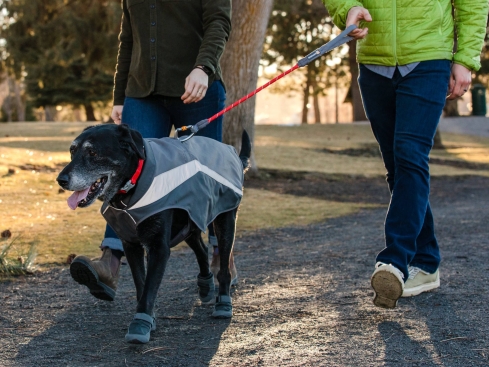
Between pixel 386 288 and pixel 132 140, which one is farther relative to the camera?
pixel 386 288

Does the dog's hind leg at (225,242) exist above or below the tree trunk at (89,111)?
above

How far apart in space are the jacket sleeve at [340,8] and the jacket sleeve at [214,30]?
2.21ft

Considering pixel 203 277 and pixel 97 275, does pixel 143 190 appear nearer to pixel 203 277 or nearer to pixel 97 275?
pixel 97 275

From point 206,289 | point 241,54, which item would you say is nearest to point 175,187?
point 206,289

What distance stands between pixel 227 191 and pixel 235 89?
7.11 meters

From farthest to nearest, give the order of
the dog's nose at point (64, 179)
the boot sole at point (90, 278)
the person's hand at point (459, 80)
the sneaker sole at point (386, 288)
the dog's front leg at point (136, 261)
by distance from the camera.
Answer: the person's hand at point (459, 80) < the boot sole at point (90, 278) < the dog's front leg at point (136, 261) < the sneaker sole at point (386, 288) < the dog's nose at point (64, 179)

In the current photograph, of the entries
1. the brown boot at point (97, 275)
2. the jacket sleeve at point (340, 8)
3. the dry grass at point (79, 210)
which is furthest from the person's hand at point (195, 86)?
the dry grass at point (79, 210)

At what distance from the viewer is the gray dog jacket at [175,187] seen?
377 centimetres

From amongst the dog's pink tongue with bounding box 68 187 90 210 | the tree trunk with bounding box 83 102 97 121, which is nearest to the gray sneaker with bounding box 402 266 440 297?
the dog's pink tongue with bounding box 68 187 90 210

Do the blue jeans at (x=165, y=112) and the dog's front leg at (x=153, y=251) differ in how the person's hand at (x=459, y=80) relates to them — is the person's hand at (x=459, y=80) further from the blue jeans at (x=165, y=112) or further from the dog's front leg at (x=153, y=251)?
the dog's front leg at (x=153, y=251)

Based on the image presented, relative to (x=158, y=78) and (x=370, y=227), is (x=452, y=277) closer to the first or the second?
(x=158, y=78)

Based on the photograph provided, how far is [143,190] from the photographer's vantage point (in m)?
3.76

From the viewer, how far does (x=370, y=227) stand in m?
8.11

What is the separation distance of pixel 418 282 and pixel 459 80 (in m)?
1.30
